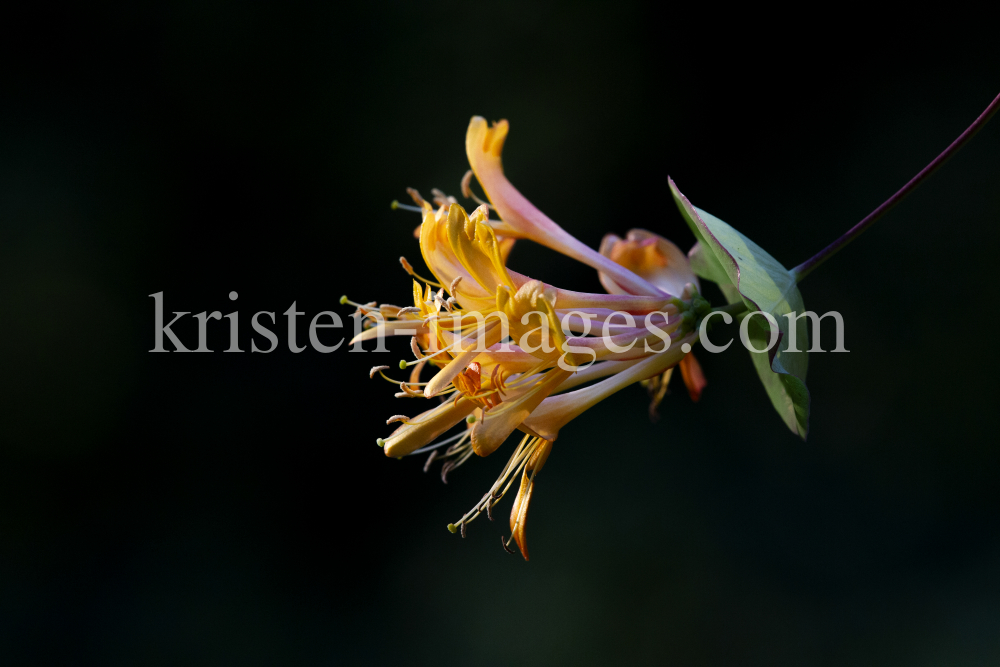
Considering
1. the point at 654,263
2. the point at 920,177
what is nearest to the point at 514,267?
the point at 654,263

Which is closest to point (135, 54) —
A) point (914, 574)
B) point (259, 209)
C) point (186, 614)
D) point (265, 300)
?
point (259, 209)

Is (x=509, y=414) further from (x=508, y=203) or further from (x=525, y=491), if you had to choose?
(x=508, y=203)

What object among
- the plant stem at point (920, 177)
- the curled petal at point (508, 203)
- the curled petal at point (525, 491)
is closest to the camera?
the plant stem at point (920, 177)

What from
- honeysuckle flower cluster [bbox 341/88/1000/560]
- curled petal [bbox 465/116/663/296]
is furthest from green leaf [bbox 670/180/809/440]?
curled petal [bbox 465/116/663/296]

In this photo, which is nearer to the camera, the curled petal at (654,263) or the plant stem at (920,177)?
the plant stem at (920,177)

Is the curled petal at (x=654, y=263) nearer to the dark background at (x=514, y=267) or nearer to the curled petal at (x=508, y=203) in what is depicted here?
the curled petal at (x=508, y=203)

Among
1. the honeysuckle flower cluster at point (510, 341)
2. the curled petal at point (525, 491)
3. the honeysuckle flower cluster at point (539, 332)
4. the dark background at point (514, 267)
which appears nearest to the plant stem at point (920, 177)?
the honeysuckle flower cluster at point (539, 332)
